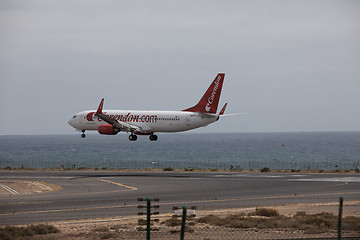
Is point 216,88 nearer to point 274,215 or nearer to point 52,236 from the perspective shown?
point 274,215

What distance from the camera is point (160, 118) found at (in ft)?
253

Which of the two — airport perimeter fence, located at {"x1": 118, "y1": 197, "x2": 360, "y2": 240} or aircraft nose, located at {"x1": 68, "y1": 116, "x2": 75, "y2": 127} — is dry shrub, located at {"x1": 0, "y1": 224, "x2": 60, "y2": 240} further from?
aircraft nose, located at {"x1": 68, "y1": 116, "x2": 75, "y2": 127}

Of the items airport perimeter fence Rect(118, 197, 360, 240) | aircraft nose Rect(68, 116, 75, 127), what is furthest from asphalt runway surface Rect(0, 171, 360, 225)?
aircraft nose Rect(68, 116, 75, 127)

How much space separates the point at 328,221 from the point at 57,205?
1935cm

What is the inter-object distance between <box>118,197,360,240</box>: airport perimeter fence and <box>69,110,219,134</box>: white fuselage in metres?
42.0

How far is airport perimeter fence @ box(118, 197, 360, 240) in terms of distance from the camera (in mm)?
25883

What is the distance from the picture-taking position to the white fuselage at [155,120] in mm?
74688

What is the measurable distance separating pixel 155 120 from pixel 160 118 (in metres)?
0.78

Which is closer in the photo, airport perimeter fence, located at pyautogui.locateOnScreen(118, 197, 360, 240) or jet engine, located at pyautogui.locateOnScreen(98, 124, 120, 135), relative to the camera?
airport perimeter fence, located at pyautogui.locateOnScreen(118, 197, 360, 240)

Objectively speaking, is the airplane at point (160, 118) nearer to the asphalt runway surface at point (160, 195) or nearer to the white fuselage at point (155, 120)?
the white fuselage at point (155, 120)

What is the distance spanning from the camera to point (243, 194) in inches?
1868

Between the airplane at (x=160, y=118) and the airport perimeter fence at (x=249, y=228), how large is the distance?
42.3 meters

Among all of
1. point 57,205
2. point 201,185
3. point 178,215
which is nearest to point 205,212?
point 178,215

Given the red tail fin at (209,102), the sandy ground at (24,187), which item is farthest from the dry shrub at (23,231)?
the red tail fin at (209,102)
